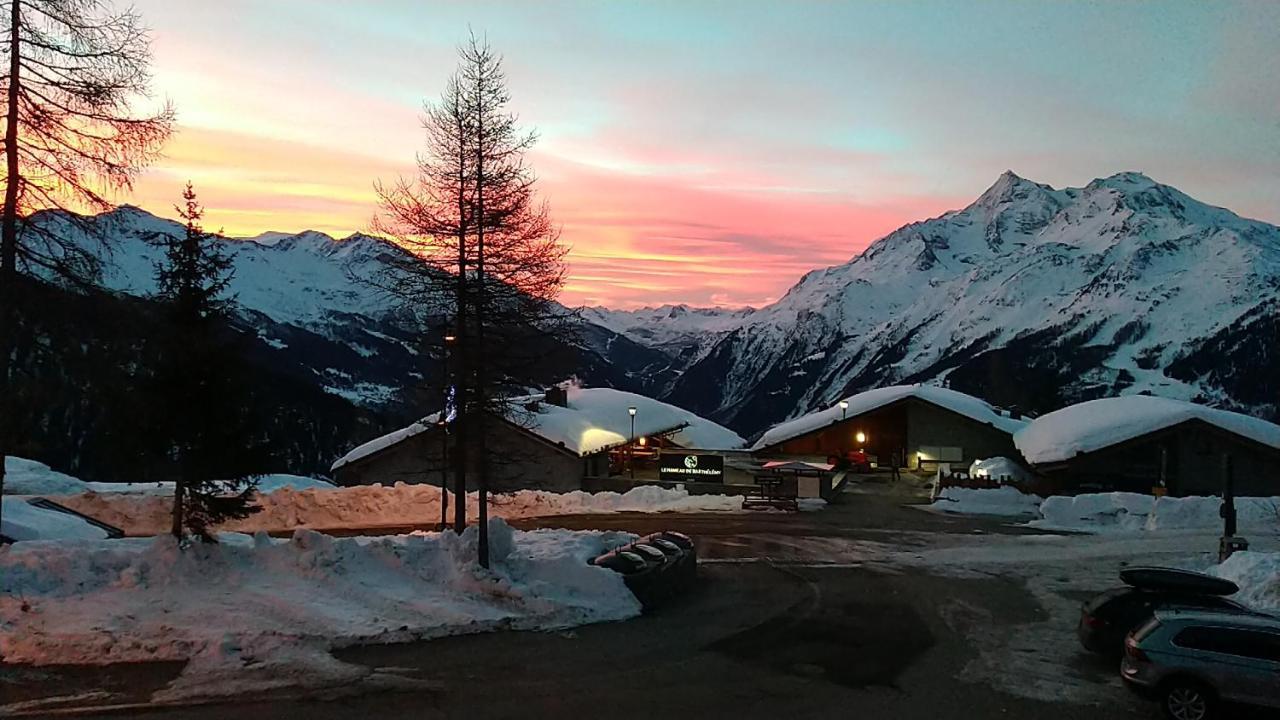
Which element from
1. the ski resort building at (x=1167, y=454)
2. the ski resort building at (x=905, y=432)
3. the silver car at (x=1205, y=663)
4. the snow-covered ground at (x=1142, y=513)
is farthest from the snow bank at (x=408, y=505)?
the silver car at (x=1205, y=663)

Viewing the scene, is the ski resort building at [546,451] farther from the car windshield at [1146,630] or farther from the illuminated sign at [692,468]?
the car windshield at [1146,630]

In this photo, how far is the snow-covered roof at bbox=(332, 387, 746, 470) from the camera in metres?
49.0

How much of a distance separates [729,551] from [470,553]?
11.4 metres

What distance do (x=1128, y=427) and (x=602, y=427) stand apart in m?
27.1

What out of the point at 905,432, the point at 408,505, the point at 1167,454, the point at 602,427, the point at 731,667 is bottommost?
the point at 731,667

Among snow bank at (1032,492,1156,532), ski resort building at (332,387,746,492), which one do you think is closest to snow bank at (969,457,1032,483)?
snow bank at (1032,492,1156,532)

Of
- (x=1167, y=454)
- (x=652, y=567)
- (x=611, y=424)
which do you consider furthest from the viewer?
(x=611, y=424)

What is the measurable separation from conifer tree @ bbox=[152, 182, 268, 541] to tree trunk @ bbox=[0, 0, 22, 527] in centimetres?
283

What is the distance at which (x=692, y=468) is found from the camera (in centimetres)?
4584

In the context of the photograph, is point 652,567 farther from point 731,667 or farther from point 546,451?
point 546,451

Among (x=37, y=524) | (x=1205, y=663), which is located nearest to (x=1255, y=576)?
(x=1205, y=663)

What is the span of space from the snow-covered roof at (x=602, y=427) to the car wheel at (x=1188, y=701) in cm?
2547

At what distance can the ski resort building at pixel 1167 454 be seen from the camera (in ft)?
147

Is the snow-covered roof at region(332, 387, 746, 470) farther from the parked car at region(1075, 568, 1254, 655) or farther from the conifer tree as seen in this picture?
the parked car at region(1075, 568, 1254, 655)
